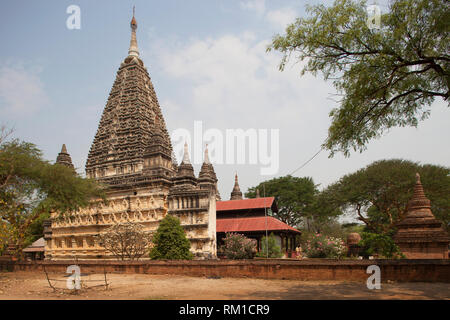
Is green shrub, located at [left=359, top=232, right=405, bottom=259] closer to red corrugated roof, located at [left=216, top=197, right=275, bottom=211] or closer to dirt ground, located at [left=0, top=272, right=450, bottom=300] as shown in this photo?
dirt ground, located at [left=0, top=272, right=450, bottom=300]

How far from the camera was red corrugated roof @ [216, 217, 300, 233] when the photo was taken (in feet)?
103

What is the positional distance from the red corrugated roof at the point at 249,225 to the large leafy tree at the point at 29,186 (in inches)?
527

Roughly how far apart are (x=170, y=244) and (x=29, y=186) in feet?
32.5

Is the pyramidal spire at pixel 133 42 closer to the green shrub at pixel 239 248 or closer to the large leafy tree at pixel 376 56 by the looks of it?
the green shrub at pixel 239 248

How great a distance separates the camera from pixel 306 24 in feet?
34.8

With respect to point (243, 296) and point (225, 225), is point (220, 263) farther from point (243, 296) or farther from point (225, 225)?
point (225, 225)

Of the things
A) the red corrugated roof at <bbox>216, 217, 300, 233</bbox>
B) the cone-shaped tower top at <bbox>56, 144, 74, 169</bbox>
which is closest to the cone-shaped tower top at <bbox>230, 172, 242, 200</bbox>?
the red corrugated roof at <bbox>216, 217, 300, 233</bbox>

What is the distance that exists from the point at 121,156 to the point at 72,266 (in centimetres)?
1692

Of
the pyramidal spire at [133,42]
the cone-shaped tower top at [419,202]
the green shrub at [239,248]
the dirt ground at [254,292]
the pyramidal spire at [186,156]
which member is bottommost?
the green shrub at [239,248]

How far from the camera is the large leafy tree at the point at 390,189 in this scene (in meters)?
32.8

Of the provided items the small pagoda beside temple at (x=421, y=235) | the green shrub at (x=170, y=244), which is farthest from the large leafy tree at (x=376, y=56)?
the green shrub at (x=170, y=244)

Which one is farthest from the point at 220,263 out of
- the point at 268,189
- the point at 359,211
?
the point at 268,189

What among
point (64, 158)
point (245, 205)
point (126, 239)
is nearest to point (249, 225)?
point (245, 205)

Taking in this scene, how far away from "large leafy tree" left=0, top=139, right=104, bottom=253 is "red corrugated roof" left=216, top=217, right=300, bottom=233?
43.9ft
